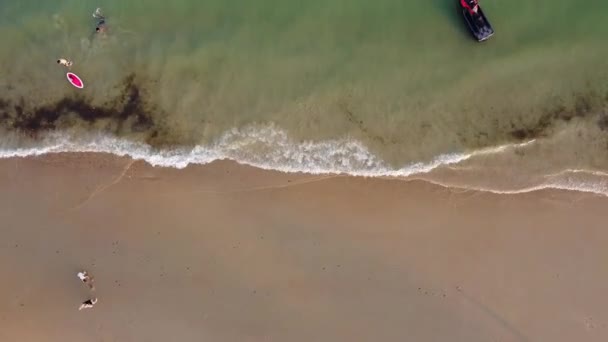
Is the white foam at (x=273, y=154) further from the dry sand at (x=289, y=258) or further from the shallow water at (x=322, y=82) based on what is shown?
the dry sand at (x=289, y=258)

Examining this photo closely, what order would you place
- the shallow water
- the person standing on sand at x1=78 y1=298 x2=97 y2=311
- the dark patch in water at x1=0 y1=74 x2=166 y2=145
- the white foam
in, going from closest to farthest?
the person standing on sand at x1=78 y1=298 x2=97 y2=311, the white foam, the shallow water, the dark patch in water at x1=0 y1=74 x2=166 y2=145

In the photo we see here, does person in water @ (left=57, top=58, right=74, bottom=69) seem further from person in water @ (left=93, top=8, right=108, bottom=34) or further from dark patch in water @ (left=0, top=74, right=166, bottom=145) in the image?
person in water @ (left=93, top=8, right=108, bottom=34)

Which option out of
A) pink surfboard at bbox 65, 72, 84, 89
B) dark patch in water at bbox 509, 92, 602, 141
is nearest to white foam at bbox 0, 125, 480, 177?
dark patch in water at bbox 509, 92, 602, 141

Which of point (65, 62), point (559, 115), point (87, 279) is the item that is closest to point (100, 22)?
point (65, 62)

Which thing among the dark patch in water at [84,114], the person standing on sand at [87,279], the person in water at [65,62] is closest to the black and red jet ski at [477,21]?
the dark patch in water at [84,114]

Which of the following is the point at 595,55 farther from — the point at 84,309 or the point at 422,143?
the point at 84,309

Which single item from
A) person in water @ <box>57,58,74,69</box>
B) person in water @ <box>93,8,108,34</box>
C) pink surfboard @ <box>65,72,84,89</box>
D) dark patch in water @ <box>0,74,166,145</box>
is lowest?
dark patch in water @ <box>0,74,166,145</box>
